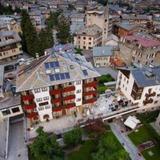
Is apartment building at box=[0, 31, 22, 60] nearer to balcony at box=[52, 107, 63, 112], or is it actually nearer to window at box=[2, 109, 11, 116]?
window at box=[2, 109, 11, 116]

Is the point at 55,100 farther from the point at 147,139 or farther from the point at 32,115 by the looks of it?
the point at 147,139

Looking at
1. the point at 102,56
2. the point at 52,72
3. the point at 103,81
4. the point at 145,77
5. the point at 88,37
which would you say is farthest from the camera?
the point at 88,37

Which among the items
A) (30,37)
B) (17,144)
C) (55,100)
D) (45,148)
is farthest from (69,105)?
(30,37)

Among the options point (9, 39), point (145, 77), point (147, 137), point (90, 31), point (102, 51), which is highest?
point (9, 39)

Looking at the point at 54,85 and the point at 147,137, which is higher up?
the point at 54,85

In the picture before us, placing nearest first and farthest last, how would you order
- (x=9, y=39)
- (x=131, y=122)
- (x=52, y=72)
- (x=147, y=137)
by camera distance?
(x=52, y=72), (x=147, y=137), (x=131, y=122), (x=9, y=39)

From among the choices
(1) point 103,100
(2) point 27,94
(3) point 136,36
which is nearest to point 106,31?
(3) point 136,36

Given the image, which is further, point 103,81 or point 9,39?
point 9,39
